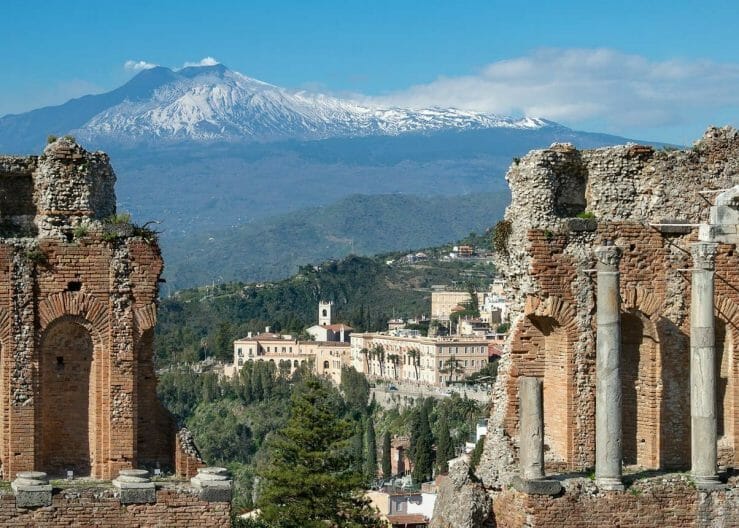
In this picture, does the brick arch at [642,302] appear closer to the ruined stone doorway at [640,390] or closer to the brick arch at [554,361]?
the ruined stone doorway at [640,390]

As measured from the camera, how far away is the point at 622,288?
28094 mm

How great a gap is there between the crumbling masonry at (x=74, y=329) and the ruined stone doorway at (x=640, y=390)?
733 centimetres

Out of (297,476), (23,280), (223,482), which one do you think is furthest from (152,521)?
(297,476)

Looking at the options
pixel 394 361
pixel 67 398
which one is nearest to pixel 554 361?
pixel 67 398

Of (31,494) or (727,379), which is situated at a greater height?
(727,379)

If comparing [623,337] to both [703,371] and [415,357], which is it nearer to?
[703,371]

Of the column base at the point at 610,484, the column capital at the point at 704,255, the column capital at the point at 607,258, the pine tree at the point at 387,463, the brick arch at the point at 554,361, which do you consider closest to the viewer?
the column base at the point at 610,484

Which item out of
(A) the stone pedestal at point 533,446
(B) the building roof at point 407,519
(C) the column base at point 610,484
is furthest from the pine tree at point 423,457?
(A) the stone pedestal at point 533,446

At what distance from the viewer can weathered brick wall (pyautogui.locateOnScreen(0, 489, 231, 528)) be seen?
24.9 m

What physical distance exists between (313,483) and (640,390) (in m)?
13.6

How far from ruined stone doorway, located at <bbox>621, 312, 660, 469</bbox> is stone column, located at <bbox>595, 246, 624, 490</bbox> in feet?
4.58

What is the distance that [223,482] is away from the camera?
995 inches

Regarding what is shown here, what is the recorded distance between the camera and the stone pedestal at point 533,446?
26016mm

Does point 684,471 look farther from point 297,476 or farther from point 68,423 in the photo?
point 297,476
